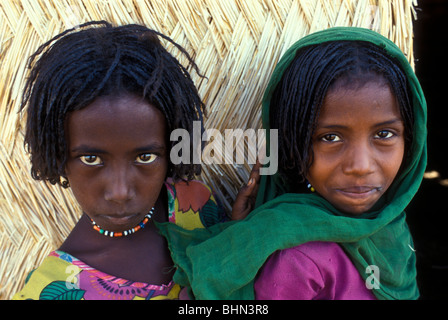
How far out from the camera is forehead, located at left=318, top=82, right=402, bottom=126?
1045mm

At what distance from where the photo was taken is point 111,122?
38.9 inches

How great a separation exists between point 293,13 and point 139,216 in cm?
82

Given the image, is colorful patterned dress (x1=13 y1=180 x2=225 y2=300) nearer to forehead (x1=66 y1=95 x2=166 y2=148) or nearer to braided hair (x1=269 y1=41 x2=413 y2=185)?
forehead (x1=66 y1=95 x2=166 y2=148)

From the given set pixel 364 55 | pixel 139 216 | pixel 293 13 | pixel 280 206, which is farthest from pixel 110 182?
pixel 293 13

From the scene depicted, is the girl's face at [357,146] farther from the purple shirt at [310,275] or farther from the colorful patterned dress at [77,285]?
the colorful patterned dress at [77,285]

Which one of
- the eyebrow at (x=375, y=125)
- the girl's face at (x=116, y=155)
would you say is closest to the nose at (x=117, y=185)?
the girl's face at (x=116, y=155)

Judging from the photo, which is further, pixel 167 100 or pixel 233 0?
pixel 233 0

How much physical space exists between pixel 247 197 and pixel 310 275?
0.43 m

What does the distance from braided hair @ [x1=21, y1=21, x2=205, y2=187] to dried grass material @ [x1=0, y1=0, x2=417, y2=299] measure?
8.4 inches

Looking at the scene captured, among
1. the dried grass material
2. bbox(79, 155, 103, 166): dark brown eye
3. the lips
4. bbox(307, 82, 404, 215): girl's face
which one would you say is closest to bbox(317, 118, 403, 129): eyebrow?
bbox(307, 82, 404, 215): girl's face

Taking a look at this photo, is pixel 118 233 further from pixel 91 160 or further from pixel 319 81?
pixel 319 81

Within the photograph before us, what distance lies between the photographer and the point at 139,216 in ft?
3.70

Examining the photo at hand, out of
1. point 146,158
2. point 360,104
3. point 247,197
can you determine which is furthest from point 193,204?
point 360,104

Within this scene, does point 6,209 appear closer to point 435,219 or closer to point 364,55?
point 364,55
